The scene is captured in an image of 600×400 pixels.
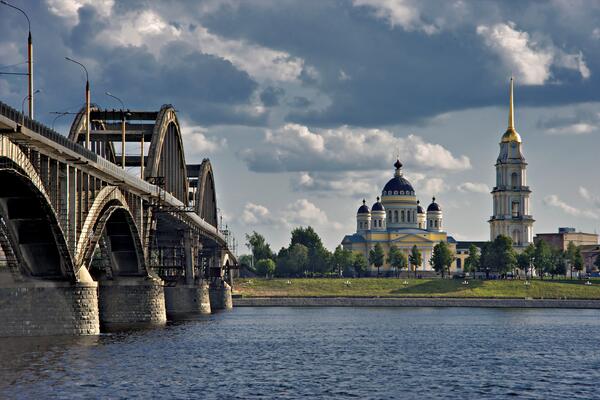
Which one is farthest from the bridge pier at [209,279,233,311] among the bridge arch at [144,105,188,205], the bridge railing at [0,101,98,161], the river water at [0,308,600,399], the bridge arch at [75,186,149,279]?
the bridge railing at [0,101,98,161]

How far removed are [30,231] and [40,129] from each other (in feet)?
38.8

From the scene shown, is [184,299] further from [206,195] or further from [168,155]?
[206,195]

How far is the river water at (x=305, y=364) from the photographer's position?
205 feet

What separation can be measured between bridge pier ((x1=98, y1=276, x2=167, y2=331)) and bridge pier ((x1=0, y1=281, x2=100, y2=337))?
23999 millimetres

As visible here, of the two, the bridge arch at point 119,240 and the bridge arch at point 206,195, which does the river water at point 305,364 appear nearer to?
the bridge arch at point 119,240

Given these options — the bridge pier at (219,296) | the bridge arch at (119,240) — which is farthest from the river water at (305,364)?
the bridge pier at (219,296)

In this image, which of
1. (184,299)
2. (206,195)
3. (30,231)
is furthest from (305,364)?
→ (206,195)

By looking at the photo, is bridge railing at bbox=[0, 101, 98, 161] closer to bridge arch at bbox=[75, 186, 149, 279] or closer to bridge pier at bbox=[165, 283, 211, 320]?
bridge arch at bbox=[75, 186, 149, 279]

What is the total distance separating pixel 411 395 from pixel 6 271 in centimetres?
3673

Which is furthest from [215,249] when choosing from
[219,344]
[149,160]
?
[219,344]

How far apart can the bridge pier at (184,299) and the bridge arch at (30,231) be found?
59367 mm

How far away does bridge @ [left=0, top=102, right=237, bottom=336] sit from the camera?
76.9 metres

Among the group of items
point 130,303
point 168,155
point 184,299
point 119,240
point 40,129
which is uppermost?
point 168,155

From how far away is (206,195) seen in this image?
185 m
